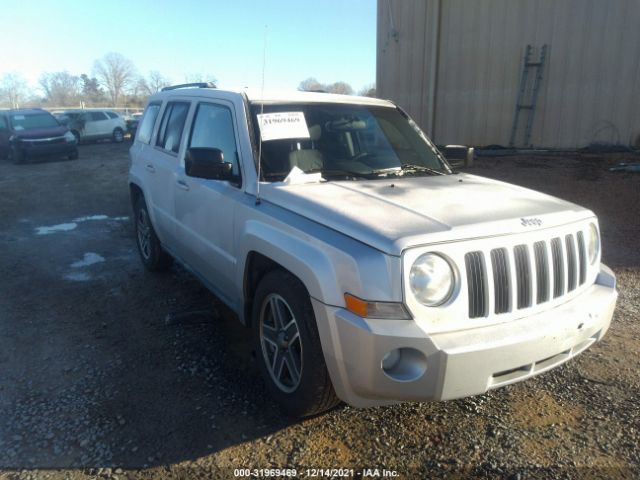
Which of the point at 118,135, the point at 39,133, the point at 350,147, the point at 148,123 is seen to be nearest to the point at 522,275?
the point at 350,147

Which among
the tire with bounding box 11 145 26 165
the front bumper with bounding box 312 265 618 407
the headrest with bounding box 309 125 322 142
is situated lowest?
the tire with bounding box 11 145 26 165

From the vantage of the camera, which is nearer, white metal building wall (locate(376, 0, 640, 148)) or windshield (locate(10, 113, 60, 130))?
white metal building wall (locate(376, 0, 640, 148))

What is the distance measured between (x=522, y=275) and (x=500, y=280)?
16cm

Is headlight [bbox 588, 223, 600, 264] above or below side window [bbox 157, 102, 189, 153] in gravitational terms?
below

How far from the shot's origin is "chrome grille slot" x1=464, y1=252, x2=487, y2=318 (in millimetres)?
2414

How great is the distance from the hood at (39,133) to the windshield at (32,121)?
295 millimetres

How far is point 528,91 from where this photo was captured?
14688 millimetres

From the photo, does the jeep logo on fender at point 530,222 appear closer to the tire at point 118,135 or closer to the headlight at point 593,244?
the headlight at point 593,244

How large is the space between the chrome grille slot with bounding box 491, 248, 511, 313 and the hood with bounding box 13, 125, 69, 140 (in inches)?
729

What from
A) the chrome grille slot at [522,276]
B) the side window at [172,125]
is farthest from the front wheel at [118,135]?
the chrome grille slot at [522,276]

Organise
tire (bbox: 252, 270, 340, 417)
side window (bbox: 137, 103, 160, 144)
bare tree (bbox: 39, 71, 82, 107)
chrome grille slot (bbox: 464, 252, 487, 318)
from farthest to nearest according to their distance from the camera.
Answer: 1. bare tree (bbox: 39, 71, 82, 107)
2. side window (bbox: 137, 103, 160, 144)
3. tire (bbox: 252, 270, 340, 417)
4. chrome grille slot (bbox: 464, 252, 487, 318)

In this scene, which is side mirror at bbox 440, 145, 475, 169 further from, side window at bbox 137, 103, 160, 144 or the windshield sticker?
side window at bbox 137, 103, 160, 144

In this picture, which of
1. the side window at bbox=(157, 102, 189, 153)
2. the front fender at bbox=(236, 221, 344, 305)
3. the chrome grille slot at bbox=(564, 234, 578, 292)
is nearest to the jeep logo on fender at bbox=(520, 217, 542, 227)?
the chrome grille slot at bbox=(564, 234, 578, 292)

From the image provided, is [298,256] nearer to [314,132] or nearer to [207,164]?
[207,164]
